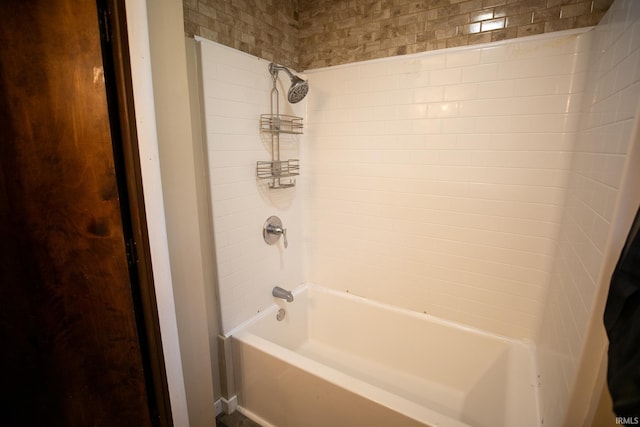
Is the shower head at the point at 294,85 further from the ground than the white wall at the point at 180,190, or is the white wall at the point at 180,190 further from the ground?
the shower head at the point at 294,85

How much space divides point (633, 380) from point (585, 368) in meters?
0.50

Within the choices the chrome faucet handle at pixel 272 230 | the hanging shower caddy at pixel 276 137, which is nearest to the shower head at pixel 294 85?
the hanging shower caddy at pixel 276 137

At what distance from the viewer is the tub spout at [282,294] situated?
1977 mm

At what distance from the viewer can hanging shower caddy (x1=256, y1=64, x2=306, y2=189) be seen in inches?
71.6

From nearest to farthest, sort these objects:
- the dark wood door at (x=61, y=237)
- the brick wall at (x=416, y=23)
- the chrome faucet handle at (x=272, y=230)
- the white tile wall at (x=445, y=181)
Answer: the dark wood door at (x=61, y=237) < the white tile wall at (x=445, y=181) < the brick wall at (x=416, y=23) < the chrome faucet handle at (x=272, y=230)

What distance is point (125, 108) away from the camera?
0.84 metres

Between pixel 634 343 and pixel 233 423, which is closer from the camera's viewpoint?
pixel 634 343

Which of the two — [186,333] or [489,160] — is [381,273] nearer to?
[489,160]

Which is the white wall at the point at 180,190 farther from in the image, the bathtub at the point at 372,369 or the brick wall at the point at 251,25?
the brick wall at the point at 251,25

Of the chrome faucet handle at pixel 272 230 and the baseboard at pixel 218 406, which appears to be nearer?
the baseboard at pixel 218 406

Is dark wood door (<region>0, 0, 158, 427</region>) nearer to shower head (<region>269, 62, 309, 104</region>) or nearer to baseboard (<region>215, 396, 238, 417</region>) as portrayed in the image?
baseboard (<region>215, 396, 238, 417</region>)

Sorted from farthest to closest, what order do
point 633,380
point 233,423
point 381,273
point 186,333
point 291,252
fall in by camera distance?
point 291,252, point 381,273, point 233,423, point 186,333, point 633,380

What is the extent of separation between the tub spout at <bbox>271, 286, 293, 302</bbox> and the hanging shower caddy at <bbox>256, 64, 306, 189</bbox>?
709 mm

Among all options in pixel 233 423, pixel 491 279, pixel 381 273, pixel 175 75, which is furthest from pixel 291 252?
pixel 175 75
